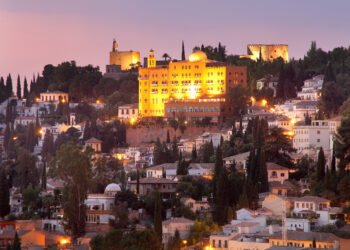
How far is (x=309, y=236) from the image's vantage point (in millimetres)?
46062

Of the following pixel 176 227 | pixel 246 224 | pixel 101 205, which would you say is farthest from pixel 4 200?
pixel 246 224

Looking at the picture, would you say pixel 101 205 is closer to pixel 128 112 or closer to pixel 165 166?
pixel 165 166

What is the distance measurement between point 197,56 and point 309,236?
40.6 metres

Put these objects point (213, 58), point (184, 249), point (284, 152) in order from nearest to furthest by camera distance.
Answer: point (184, 249), point (284, 152), point (213, 58)

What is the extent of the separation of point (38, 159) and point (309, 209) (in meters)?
34.1

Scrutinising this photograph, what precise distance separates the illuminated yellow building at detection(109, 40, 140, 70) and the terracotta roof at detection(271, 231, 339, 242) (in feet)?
199

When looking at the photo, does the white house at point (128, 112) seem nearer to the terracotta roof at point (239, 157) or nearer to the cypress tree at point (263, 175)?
the terracotta roof at point (239, 157)

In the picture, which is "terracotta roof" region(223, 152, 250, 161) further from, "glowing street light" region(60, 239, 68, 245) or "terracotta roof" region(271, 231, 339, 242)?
"terracotta roof" region(271, 231, 339, 242)

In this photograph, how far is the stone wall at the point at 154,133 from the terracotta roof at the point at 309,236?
30.7m

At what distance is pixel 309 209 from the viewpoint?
2016 inches

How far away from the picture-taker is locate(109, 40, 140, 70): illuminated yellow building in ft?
348

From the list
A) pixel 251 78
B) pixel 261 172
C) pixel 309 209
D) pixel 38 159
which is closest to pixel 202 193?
pixel 261 172

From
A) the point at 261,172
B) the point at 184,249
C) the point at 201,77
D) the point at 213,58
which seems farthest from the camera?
the point at 213,58

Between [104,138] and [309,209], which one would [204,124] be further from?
[309,209]
